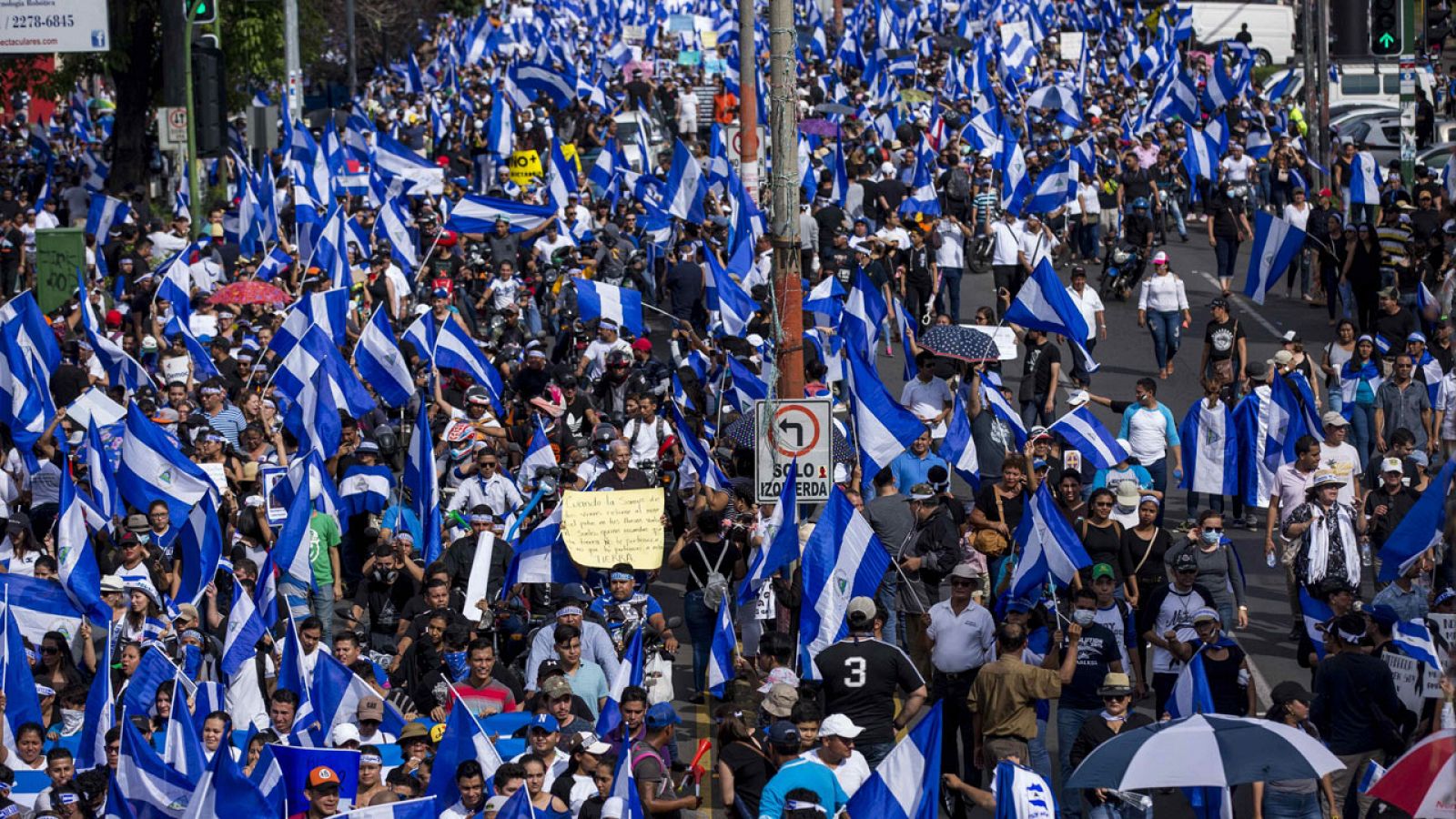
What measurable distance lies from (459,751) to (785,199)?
4.79m

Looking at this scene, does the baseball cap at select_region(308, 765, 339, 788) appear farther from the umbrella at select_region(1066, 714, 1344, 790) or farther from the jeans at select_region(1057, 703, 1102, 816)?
the jeans at select_region(1057, 703, 1102, 816)

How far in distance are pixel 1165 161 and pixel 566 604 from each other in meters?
18.1

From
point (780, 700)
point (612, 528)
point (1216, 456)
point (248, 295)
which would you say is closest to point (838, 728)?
point (780, 700)

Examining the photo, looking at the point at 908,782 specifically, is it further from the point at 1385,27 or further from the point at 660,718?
the point at 1385,27

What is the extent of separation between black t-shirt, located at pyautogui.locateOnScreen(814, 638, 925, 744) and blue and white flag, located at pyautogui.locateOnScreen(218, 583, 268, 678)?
342 cm

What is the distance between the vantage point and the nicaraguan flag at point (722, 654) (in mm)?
13648

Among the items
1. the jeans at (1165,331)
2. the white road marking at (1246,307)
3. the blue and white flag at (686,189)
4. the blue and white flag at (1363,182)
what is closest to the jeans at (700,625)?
the jeans at (1165,331)

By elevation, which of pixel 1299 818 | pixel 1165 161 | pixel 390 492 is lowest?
pixel 1299 818

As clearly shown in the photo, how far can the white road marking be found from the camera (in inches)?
991

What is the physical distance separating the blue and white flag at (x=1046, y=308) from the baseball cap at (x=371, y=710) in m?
8.41

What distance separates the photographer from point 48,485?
18.2 m

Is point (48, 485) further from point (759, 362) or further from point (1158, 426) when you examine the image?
point (1158, 426)

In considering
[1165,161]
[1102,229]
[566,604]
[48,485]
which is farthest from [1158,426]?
[1165,161]

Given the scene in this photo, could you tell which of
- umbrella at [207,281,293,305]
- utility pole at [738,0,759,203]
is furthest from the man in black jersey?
utility pole at [738,0,759,203]
